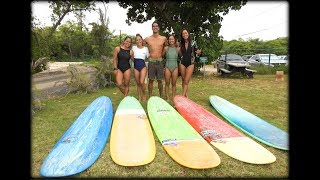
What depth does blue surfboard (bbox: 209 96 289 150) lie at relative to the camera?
11.6 feet

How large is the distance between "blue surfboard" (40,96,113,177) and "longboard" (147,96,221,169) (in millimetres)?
757

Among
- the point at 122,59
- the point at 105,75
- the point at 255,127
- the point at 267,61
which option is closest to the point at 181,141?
the point at 255,127

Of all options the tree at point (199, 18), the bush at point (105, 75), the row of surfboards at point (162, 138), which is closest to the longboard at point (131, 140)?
the row of surfboards at point (162, 138)

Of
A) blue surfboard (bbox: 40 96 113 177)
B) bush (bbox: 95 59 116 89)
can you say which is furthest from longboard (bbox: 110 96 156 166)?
bush (bbox: 95 59 116 89)

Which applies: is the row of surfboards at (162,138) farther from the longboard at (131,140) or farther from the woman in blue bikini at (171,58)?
the woman in blue bikini at (171,58)

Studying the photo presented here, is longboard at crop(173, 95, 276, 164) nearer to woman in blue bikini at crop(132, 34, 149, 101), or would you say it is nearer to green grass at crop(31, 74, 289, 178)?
green grass at crop(31, 74, 289, 178)

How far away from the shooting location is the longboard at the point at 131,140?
2.95 metres

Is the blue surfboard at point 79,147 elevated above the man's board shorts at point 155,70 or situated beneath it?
situated beneath

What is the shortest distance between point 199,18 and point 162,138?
9549mm

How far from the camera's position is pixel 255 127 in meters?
4.14

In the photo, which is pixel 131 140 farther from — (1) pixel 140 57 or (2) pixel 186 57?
(2) pixel 186 57

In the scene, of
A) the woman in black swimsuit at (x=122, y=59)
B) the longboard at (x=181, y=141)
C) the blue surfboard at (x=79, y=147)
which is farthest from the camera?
the woman in black swimsuit at (x=122, y=59)

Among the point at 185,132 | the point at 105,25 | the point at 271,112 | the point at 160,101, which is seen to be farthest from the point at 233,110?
the point at 105,25
